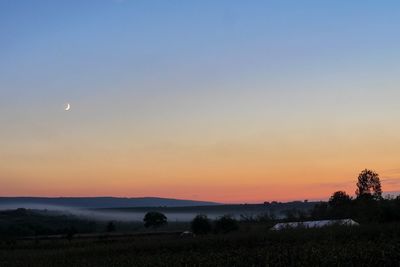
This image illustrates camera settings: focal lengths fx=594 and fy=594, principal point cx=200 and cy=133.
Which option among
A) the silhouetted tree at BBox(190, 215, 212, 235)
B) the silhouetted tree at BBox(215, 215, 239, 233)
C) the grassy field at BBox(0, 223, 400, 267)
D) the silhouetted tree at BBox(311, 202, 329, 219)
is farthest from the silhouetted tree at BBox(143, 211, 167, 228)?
the grassy field at BBox(0, 223, 400, 267)

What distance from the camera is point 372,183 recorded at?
279 ft

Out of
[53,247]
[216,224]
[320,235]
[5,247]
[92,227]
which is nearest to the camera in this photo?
[320,235]

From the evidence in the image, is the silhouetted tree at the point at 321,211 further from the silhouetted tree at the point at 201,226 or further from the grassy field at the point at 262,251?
the grassy field at the point at 262,251

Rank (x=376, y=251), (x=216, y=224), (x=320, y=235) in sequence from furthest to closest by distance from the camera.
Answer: (x=216, y=224) → (x=320, y=235) → (x=376, y=251)

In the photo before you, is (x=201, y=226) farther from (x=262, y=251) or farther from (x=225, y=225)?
(x=262, y=251)

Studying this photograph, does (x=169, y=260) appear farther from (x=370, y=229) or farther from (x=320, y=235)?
(x=370, y=229)

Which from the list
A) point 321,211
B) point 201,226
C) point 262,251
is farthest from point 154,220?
point 262,251

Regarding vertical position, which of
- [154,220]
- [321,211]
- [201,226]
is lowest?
[201,226]

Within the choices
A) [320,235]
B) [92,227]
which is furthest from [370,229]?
[92,227]

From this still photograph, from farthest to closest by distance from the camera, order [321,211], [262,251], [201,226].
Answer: [321,211] → [201,226] → [262,251]

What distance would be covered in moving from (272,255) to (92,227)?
283ft

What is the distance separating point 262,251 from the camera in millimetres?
28906

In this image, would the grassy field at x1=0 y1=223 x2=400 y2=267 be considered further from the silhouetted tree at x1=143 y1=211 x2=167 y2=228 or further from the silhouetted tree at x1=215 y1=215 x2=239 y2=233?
the silhouetted tree at x1=143 y1=211 x2=167 y2=228

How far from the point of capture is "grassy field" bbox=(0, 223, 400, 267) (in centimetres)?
2339
